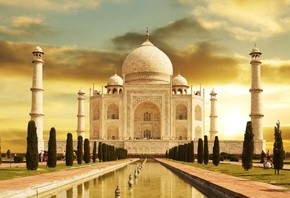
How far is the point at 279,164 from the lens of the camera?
13633mm

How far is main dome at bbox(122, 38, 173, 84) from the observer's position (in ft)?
151

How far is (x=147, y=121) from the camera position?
44.8 meters

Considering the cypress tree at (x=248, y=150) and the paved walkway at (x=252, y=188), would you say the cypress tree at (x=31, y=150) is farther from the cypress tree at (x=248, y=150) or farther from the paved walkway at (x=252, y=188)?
the paved walkway at (x=252, y=188)

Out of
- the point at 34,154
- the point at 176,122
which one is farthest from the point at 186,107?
the point at 34,154

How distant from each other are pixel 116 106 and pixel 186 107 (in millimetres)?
6880

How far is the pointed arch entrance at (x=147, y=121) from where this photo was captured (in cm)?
4406

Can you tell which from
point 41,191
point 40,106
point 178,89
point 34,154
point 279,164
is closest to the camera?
point 41,191

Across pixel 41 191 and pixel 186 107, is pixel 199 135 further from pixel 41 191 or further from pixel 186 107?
pixel 41 191

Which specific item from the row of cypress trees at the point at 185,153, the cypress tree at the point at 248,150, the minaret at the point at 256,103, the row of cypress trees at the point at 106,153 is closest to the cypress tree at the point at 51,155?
the cypress tree at the point at 248,150

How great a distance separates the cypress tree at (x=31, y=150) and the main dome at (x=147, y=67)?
2971 cm

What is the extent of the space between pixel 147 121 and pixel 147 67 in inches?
224

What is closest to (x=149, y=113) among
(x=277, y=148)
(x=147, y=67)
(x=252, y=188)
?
(x=147, y=67)

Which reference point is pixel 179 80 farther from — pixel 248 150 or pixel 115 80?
pixel 248 150

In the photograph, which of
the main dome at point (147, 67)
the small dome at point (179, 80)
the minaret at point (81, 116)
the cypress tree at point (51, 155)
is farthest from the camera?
the small dome at point (179, 80)
